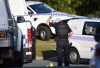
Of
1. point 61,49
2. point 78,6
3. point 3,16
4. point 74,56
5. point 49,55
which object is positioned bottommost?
point 49,55

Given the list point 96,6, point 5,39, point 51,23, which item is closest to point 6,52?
point 5,39

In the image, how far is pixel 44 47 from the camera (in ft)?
74.6

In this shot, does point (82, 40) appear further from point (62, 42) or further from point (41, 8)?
point (41, 8)

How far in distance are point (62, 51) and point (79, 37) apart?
247cm

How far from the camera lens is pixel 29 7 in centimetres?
2538

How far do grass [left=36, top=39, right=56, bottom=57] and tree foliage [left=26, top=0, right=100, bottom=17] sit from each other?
424 cm

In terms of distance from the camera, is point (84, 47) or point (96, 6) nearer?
point (84, 47)

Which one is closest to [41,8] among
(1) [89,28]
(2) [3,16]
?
(1) [89,28]

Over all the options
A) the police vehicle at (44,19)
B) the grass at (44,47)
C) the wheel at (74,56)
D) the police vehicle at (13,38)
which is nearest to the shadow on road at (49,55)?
the grass at (44,47)

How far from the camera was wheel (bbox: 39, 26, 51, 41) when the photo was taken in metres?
24.3

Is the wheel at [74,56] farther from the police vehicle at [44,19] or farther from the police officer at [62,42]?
the police vehicle at [44,19]

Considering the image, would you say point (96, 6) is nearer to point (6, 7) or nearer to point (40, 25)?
point (40, 25)

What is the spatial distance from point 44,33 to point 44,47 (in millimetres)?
1920

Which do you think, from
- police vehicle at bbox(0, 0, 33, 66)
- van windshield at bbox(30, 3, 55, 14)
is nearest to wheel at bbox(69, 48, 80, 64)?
police vehicle at bbox(0, 0, 33, 66)
